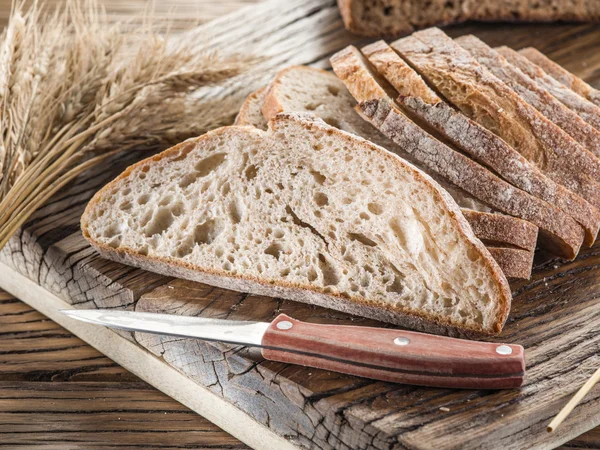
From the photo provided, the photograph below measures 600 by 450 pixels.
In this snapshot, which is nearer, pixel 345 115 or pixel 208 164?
pixel 208 164

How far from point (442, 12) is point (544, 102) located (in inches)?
70.2

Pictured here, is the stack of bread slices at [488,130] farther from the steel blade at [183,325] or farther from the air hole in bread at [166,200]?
the steel blade at [183,325]

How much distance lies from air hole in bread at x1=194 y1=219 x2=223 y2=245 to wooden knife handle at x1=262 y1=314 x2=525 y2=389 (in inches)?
24.0

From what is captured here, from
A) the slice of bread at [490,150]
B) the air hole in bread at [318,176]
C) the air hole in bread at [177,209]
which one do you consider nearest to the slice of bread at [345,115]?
the slice of bread at [490,150]

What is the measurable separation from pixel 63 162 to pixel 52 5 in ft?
8.14

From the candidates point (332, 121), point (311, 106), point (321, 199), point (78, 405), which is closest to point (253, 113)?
point (311, 106)

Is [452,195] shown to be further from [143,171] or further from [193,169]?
[143,171]

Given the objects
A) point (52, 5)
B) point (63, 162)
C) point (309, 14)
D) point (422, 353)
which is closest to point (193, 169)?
point (63, 162)

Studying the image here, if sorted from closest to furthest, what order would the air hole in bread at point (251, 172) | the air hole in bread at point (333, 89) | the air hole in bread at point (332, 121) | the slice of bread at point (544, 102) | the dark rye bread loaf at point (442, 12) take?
the air hole in bread at point (251, 172) < the slice of bread at point (544, 102) < the air hole in bread at point (332, 121) < the air hole in bread at point (333, 89) < the dark rye bread loaf at point (442, 12)

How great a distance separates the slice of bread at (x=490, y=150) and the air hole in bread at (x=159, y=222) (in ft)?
3.34

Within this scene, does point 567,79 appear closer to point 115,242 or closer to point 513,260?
point 513,260

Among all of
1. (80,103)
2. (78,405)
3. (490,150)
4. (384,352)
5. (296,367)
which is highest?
(80,103)

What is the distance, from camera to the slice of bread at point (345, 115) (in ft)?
9.43

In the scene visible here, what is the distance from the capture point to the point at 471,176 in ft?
9.82
